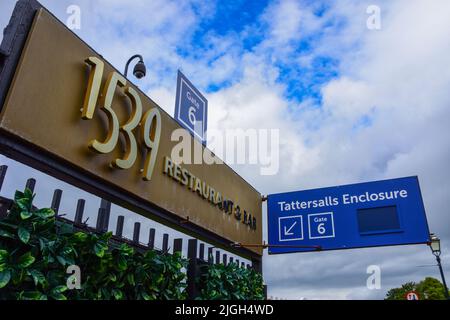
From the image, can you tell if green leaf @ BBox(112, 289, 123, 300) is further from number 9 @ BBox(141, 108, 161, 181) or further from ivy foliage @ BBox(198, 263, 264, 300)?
ivy foliage @ BBox(198, 263, 264, 300)

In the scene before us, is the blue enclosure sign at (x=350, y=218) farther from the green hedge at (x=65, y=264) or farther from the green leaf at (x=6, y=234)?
the green leaf at (x=6, y=234)

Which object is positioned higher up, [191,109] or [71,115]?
[191,109]

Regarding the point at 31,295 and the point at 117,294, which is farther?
the point at 117,294

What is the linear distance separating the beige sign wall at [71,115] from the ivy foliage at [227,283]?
1.00 metres

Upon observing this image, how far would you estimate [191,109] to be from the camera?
21.5 ft

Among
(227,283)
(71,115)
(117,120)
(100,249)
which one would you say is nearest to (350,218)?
(227,283)

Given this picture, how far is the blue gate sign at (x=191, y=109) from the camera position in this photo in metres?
6.24

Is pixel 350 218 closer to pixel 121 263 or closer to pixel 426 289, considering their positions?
pixel 121 263

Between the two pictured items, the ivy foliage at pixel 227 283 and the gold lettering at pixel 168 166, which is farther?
the ivy foliage at pixel 227 283

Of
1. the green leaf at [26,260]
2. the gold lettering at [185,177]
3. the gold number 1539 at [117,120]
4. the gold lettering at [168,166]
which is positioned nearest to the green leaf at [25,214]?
the green leaf at [26,260]

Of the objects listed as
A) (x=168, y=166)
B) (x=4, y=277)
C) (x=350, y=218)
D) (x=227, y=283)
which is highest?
(x=168, y=166)

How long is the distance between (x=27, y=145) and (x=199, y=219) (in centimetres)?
297

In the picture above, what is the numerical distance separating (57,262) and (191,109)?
12.6ft

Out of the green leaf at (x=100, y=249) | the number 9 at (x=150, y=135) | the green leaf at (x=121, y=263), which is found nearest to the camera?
the green leaf at (x=100, y=249)
